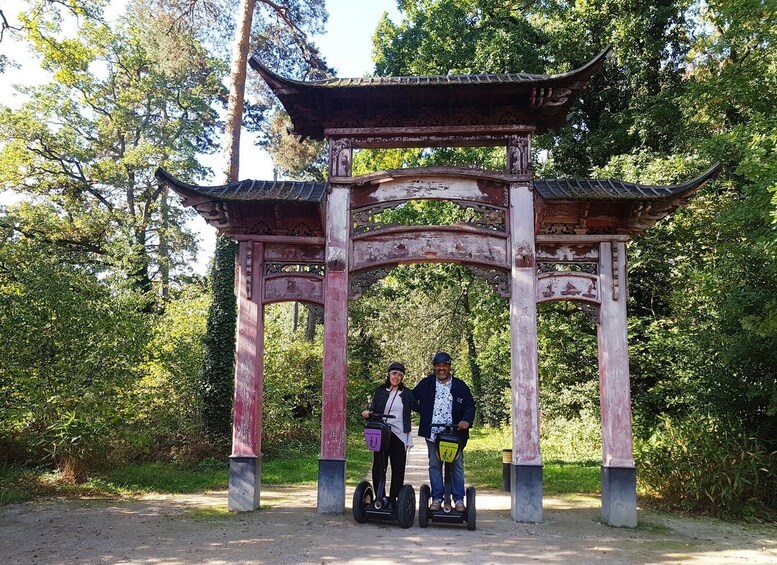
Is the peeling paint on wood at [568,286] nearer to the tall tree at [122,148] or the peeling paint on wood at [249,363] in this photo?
the peeling paint on wood at [249,363]

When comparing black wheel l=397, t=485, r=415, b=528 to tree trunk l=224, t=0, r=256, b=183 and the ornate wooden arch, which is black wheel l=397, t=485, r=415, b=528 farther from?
tree trunk l=224, t=0, r=256, b=183

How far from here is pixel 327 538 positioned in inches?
228

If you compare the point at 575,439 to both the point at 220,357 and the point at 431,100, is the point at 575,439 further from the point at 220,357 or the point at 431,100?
the point at 431,100

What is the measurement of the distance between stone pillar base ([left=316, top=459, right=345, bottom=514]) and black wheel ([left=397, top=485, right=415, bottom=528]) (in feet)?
3.41

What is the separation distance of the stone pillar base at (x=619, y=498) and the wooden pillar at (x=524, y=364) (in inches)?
33.2

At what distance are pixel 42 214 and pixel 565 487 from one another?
56.8ft

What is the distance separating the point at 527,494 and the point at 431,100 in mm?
4997

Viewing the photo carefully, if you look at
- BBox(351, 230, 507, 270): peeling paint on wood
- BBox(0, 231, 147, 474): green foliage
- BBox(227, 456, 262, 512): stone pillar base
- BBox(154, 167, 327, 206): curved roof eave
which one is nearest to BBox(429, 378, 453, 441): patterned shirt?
BBox(351, 230, 507, 270): peeling paint on wood

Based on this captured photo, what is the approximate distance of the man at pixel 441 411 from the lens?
6.29m

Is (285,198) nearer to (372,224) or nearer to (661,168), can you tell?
(372,224)

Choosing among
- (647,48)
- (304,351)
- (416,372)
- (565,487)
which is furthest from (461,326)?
(565,487)

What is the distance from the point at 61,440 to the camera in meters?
8.40

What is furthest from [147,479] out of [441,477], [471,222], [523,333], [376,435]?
[471,222]

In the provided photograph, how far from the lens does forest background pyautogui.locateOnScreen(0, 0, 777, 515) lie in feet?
27.5
